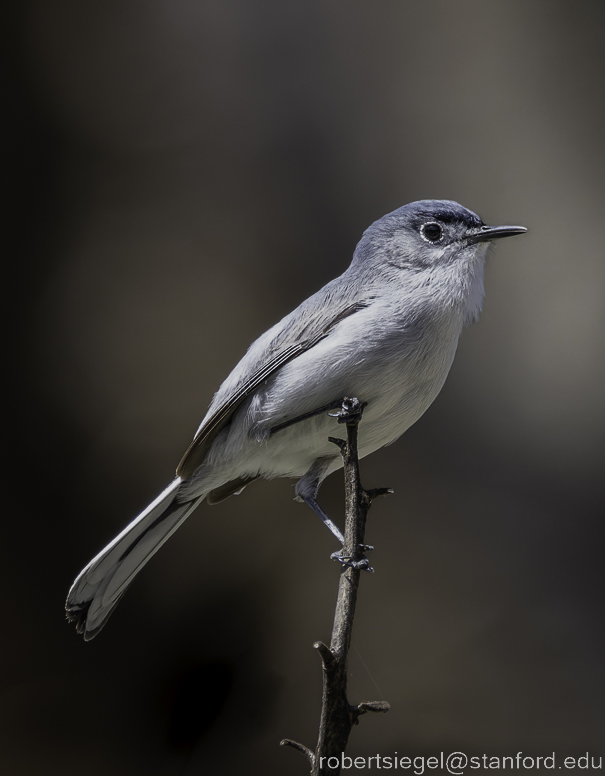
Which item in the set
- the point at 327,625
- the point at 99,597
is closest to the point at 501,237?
the point at 99,597

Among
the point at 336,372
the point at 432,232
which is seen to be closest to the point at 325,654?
the point at 336,372

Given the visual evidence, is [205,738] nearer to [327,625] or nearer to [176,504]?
[327,625]

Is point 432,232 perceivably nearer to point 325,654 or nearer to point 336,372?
point 336,372

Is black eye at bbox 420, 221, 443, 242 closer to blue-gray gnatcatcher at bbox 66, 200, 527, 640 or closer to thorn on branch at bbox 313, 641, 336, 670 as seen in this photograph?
blue-gray gnatcatcher at bbox 66, 200, 527, 640

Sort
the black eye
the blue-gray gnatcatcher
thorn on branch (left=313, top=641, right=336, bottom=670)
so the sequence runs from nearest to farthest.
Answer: thorn on branch (left=313, top=641, right=336, bottom=670) → the blue-gray gnatcatcher → the black eye

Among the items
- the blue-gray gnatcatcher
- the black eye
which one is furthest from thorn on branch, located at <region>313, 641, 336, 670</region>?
the black eye

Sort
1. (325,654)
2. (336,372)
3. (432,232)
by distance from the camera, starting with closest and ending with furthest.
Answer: (325,654) < (336,372) < (432,232)

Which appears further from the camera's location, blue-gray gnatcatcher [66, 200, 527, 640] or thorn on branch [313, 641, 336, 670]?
blue-gray gnatcatcher [66, 200, 527, 640]
